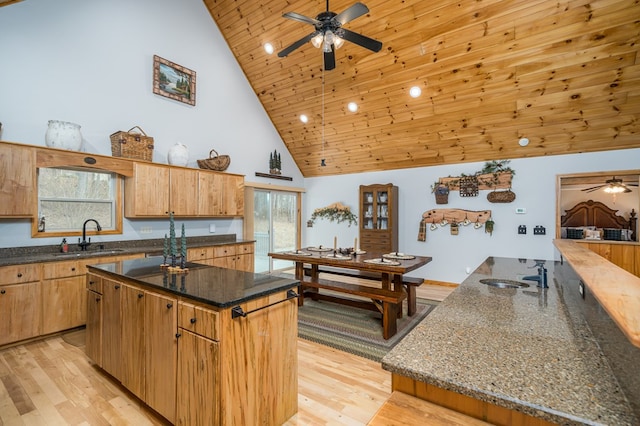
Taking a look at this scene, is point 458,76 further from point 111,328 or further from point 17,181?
point 17,181

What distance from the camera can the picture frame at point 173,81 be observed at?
4809 millimetres

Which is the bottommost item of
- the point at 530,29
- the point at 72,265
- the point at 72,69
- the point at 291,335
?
the point at 291,335

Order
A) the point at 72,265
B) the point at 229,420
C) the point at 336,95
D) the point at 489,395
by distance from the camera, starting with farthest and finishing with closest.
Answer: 1. the point at 336,95
2. the point at 72,265
3. the point at 229,420
4. the point at 489,395

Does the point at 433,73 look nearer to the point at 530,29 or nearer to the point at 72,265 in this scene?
the point at 530,29

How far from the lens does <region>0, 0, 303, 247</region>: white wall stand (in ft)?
11.6

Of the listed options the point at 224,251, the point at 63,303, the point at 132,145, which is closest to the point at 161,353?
the point at 63,303

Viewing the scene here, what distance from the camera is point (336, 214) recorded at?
726cm

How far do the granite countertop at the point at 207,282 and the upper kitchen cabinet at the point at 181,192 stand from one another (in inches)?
72.2

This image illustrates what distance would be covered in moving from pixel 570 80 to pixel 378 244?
153 inches

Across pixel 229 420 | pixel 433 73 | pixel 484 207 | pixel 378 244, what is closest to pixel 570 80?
pixel 433 73

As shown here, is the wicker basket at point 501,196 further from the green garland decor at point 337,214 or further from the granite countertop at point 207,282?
the granite countertop at point 207,282

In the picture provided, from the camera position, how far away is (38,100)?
3648mm

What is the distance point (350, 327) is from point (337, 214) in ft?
12.4

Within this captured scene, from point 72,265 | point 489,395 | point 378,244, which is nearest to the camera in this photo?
point 489,395
